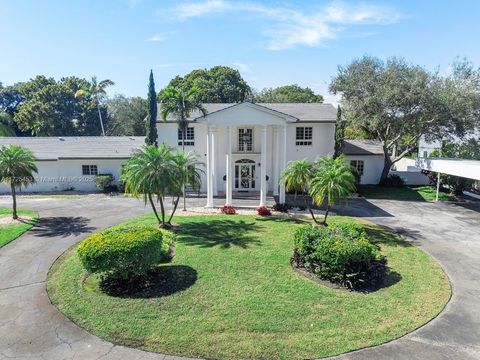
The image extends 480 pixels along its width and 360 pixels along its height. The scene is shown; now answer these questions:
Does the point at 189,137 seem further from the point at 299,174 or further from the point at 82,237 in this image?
the point at 82,237

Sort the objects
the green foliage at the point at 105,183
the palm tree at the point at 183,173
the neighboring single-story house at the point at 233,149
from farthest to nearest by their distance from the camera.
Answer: the green foliage at the point at 105,183 < the neighboring single-story house at the point at 233,149 < the palm tree at the point at 183,173

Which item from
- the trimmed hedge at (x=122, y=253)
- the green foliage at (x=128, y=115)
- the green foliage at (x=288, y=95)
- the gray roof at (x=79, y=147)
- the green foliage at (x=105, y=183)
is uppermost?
the green foliage at (x=288, y=95)

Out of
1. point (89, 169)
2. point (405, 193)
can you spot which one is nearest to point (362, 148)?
point (405, 193)

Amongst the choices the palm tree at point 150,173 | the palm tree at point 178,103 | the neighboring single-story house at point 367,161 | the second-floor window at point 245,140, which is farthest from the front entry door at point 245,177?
the palm tree at point 150,173

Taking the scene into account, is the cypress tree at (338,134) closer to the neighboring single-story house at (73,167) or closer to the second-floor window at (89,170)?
the neighboring single-story house at (73,167)

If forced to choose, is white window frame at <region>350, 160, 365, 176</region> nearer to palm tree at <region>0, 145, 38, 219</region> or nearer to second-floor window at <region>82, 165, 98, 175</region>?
second-floor window at <region>82, 165, 98, 175</region>

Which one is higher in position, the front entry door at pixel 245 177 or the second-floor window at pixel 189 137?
the second-floor window at pixel 189 137

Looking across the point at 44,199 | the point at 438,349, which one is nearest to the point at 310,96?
the point at 44,199

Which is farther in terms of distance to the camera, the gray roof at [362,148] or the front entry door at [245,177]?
the gray roof at [362,148]
